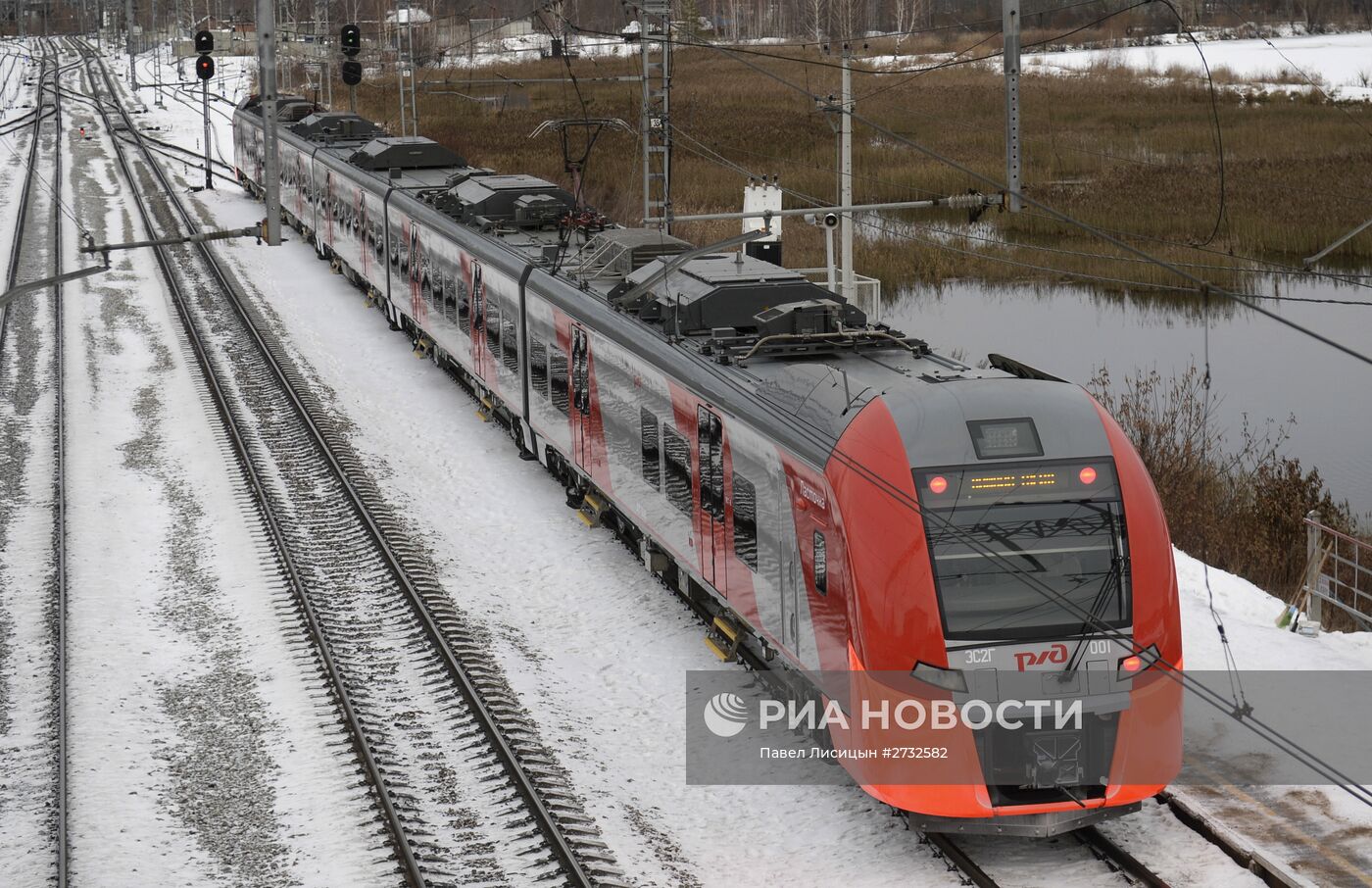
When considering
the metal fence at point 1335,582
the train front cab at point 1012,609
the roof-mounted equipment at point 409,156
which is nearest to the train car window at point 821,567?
the train front cab at point 1012,609

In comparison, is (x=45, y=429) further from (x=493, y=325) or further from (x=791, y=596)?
(x=791, y=596)

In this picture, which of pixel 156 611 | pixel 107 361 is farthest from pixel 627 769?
pixel 107 361

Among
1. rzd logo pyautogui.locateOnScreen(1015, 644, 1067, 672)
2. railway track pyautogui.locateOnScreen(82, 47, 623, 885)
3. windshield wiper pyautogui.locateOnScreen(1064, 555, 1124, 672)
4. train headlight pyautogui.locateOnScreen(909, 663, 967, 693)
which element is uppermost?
windshield wiper pyautogui.locateOnScreen(1064, 555, 1124, 672)

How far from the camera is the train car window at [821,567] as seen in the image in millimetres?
11559

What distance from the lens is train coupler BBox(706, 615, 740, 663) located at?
14602mm

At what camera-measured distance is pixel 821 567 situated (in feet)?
38.3

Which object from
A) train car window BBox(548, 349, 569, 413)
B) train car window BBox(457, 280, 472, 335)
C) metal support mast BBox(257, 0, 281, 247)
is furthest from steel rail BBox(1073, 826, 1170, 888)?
train car window BBox(457, 280, 472, 335)

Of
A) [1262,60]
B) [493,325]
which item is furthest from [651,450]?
[1262,60]

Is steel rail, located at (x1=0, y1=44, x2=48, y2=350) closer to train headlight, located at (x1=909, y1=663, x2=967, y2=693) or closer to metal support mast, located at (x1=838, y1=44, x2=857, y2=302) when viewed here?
metal support mast, located at (x1=838, y1=44, x2=857, y2=302)

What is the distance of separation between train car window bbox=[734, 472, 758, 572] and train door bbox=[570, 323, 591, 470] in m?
4.91

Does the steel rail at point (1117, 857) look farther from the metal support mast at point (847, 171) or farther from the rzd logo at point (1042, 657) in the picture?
the metal support mast at point (847, 171)

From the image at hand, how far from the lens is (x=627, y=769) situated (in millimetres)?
13102

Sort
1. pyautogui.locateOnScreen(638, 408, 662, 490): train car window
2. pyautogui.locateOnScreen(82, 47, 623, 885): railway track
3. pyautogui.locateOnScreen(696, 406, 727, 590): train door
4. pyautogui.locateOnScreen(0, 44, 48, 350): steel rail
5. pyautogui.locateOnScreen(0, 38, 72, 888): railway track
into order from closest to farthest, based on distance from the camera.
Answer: pyautogui.locateOnScreen(82, 47, 623, 885): railway track
pyautogui.locateOnScreen(0, 38, 72, 888): railway track
pyautogui.locateOnScreen(696, 406, 727, 590): train door
pyautogui.locateOnScreen(638, 408, 662, 490): train car window
pyautogui.locateOnScreen(0, 44, 48, 350): steel rail

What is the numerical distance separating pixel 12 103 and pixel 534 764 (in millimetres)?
74389
